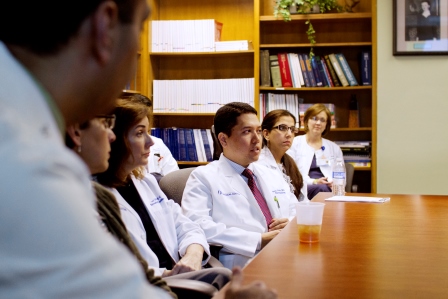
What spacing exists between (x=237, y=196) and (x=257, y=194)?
0.58 ft

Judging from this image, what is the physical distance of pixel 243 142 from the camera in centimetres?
268

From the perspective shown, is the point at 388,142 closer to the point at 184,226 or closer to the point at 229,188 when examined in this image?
the point at 229,188

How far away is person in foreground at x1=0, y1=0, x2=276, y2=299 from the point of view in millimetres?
396

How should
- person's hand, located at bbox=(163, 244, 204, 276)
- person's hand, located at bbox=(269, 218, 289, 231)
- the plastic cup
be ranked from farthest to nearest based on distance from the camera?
person's hand, located at bbox=(269, 218, 289, 231) < person's hand, located at bbox=(163, 244, 204, 276) < the plastic cup

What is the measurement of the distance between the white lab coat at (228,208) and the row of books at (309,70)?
232 cm

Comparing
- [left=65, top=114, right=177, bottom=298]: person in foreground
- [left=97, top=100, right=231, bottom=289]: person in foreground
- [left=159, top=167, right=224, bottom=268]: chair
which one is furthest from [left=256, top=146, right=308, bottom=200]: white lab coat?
[left=65, top=114, right=177, bottom=298]: person in foreground

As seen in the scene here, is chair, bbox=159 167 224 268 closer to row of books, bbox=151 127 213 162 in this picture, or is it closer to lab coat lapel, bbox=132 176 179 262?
lab coat lapel, bbox=132 176 179 262

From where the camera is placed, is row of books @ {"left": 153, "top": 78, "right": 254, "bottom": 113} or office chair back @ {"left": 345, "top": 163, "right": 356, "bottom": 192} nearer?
office chair back @ {"left": 345, "top": 163, "right": 356, "bottom": 192}

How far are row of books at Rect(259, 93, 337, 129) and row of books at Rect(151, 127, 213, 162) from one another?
0.57 m

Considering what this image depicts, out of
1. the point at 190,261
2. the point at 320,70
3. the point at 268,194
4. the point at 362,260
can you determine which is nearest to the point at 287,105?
the point at 320,70

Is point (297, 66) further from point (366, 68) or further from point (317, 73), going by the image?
point (366, 68)

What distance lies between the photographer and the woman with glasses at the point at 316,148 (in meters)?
4.77

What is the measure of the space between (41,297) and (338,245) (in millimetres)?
1317

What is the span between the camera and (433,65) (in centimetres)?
451
